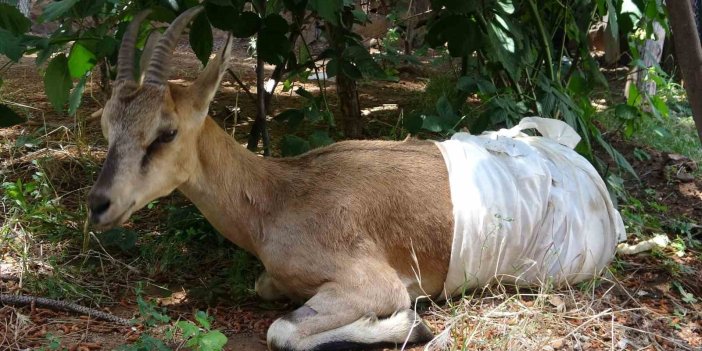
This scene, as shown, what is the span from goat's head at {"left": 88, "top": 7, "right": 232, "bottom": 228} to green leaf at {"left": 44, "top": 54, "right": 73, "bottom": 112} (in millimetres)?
548

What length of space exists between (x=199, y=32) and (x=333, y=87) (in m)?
4.63

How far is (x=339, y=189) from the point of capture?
14.7ft

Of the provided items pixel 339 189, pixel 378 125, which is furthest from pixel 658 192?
pixel 339 189

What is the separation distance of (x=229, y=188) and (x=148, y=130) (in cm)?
62

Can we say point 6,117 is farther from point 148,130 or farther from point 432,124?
point 432,124

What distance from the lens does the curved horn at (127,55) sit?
4.16 m

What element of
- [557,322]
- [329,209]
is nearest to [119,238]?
[329,209]

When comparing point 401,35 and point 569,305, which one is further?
point 401,35

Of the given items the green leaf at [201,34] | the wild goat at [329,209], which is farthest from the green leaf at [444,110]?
the green leaf at [201,34]

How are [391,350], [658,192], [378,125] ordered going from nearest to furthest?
[391,350]
[658,192]
[378,125]

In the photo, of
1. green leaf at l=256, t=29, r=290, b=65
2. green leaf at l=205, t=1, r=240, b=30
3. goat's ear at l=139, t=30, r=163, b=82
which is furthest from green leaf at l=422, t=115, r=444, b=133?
goat's ear at l=139, t=30, r=163, b=82

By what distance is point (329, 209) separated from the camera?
438cm

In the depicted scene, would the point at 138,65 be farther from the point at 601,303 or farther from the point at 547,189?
the point at 601,303

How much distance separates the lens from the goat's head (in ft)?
12.7
